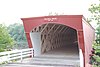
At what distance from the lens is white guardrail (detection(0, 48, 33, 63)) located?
33.7ft

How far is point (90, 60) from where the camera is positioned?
13.9 metres

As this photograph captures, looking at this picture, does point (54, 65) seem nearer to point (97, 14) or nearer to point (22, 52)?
point (22, 52)

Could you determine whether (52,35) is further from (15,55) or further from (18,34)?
(18,34)

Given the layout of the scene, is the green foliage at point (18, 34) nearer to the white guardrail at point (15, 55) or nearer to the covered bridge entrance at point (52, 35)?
the covered bridge entrance at point (52, 35)

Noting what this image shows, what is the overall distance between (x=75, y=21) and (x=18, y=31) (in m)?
30.5

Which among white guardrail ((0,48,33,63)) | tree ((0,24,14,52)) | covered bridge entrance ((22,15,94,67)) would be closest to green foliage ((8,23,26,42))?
tree ((0,24,14,52))

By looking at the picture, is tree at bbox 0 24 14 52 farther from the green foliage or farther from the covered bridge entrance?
the green foliage

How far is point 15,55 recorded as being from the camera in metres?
11.1

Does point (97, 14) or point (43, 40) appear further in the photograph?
point (97, 14)

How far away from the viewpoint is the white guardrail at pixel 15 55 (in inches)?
404

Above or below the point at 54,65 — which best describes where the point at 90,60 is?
below

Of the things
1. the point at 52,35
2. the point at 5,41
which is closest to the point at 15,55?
the point at 5,41

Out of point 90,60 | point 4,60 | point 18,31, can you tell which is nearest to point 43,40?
point 90,60

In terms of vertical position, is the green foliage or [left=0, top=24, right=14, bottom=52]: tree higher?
[left=0, top=24, right=14, bottom=52]: tree
